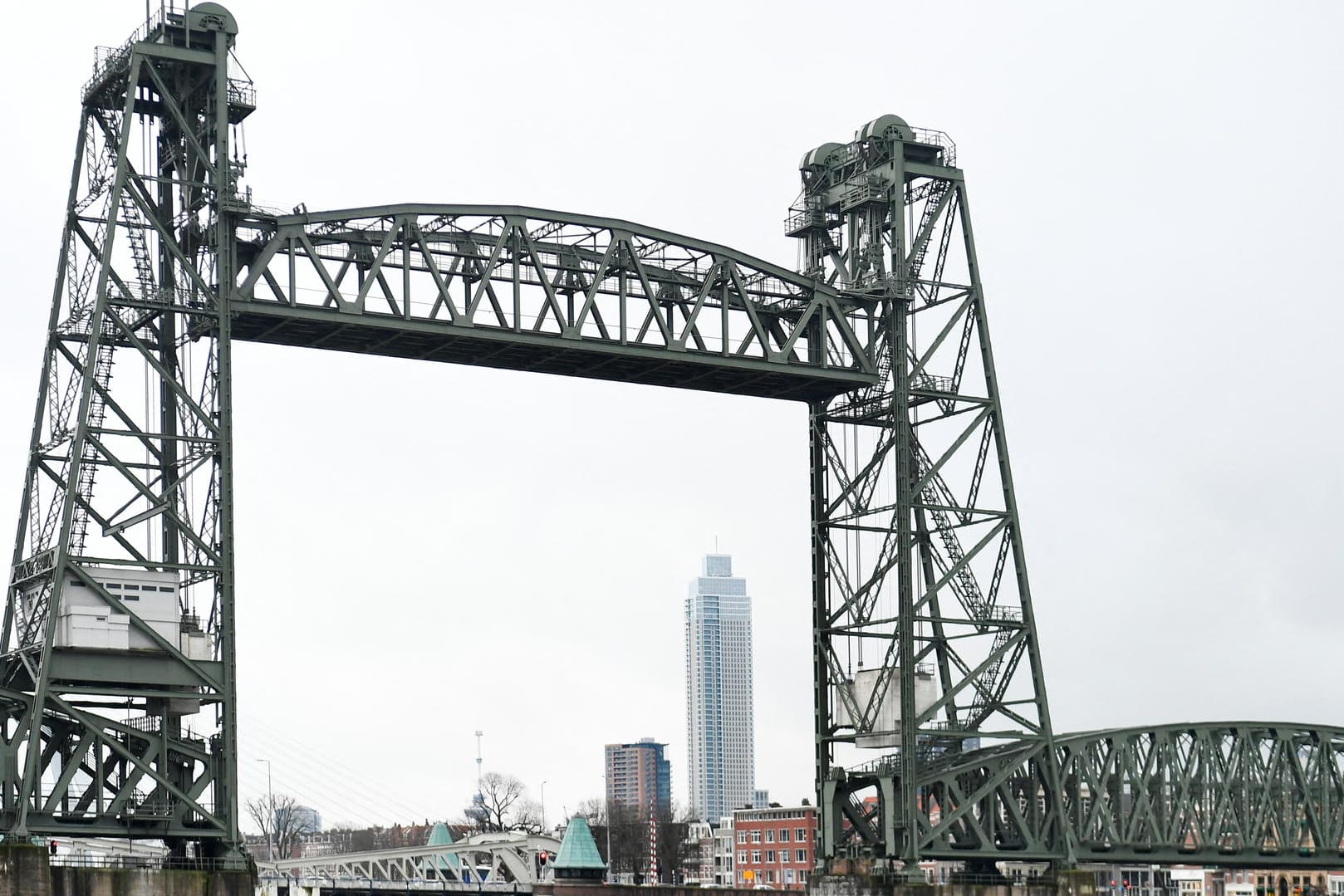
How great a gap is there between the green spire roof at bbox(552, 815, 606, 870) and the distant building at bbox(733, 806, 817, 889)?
25.1 m

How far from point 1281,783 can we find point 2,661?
146 feet

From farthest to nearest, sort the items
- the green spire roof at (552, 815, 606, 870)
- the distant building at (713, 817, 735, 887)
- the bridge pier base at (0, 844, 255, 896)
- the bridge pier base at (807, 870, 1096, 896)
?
1. the distant building at (713, 817, 735, 887)
2. the green spire roof at (552, 815, 606, 870)
3. the bridge pier base at (807, 870, 1096, 896)
4. the bridge pier base at (0, 844, 255, 896)

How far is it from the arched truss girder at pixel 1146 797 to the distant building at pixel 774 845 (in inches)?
1803

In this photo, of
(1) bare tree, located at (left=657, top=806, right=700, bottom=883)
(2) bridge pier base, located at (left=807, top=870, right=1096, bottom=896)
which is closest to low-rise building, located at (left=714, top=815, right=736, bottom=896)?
(1) bare tree, located at (left=657, top=806, right=700, bottom=883)

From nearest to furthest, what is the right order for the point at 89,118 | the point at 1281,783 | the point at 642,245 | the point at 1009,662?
the point at 89,118 → the point at 642,245 → the point at 1009,662 → the point at 1281,783

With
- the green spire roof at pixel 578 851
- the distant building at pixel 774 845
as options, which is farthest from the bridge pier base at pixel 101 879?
the distant building at pixel 774 845

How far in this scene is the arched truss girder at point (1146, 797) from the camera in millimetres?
60250

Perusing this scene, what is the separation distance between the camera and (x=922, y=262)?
203 feet

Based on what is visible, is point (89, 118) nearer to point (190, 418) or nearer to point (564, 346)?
point (190, 418)

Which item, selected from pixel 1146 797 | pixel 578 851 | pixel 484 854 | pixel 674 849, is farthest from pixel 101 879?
pixel 674 849

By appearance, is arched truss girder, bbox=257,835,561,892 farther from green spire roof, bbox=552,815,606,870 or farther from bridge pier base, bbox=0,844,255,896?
bridge pier base, bbox=0,844,255,896

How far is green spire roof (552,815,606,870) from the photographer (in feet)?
313

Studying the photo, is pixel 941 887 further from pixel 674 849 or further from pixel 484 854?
pixel 674 849

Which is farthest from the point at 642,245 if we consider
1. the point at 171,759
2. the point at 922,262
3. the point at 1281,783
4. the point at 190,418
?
the point at 1281,783
